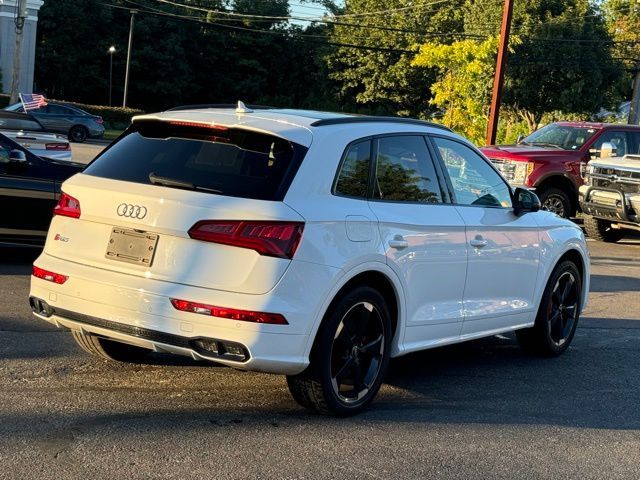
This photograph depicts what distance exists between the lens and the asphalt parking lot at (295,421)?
4719mm

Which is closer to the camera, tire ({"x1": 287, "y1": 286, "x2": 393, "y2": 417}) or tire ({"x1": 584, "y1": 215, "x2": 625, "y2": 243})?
tire ({"x1": 287, "y1": 286, "x2": 393, "y2": 417})

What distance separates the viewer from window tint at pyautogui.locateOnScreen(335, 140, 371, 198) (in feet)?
18.3

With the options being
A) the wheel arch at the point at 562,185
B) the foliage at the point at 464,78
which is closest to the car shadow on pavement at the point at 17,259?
the wheel arch at the point at 562,185

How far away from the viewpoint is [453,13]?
58.2m

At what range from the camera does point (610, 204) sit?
16.0m

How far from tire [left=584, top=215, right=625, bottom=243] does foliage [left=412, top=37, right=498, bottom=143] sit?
9715 millimetres

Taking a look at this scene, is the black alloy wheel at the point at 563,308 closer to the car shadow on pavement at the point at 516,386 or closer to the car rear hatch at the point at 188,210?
the car shadow on pavement at the point at 516,386

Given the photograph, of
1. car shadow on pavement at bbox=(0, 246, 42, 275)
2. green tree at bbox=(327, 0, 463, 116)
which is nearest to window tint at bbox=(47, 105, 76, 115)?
car shadow on pavement at bbox=(0, 246, 42, 275)

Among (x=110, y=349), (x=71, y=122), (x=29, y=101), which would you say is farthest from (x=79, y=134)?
(x=110, y=349)

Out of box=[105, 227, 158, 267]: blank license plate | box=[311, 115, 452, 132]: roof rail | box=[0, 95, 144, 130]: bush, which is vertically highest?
box=[311, 115, 452, 132]: roof rail

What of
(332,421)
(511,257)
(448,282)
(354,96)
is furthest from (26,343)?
(354,96)

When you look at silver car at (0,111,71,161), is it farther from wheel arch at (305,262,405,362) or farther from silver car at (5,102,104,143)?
silver car at (5,102,104,143)

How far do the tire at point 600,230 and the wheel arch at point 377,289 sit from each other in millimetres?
12193

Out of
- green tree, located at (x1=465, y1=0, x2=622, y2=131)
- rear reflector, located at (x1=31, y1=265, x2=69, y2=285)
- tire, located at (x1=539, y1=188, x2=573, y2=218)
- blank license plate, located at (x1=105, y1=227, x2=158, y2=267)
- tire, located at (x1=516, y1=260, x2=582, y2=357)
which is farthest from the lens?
green tree, located at (x1=465, y1=0, x2=622, y2=131)
